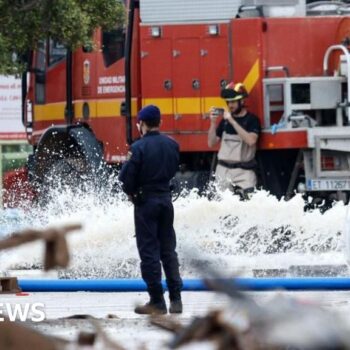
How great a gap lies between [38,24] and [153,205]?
372 centimetres

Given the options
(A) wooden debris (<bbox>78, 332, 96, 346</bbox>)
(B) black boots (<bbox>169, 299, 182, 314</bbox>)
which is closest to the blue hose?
(B) black boots (<bbox>169, 299, 182, 314</bbox>)

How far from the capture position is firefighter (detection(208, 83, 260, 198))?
52.7ft

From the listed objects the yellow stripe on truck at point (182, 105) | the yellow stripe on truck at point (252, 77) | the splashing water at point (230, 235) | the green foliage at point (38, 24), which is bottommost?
the splashing water at point (230, 235)

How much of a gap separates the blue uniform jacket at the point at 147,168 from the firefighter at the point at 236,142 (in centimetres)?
587

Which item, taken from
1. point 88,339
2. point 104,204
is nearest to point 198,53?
point 104,204

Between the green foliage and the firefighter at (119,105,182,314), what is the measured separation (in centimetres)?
287

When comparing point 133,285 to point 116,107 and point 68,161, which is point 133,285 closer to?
point 116,107

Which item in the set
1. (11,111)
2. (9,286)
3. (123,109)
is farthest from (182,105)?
(11,111)

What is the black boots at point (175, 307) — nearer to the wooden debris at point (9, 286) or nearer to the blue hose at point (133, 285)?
the blue hose at point (133, 285)

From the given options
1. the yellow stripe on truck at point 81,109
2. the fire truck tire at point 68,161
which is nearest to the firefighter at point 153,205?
the fire truck tire at point 68,161

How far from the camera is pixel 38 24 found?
13.2 m

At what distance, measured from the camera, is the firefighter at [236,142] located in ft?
52.7

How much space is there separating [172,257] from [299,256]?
14.5 ft

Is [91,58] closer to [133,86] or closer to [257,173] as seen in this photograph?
[133,86]
